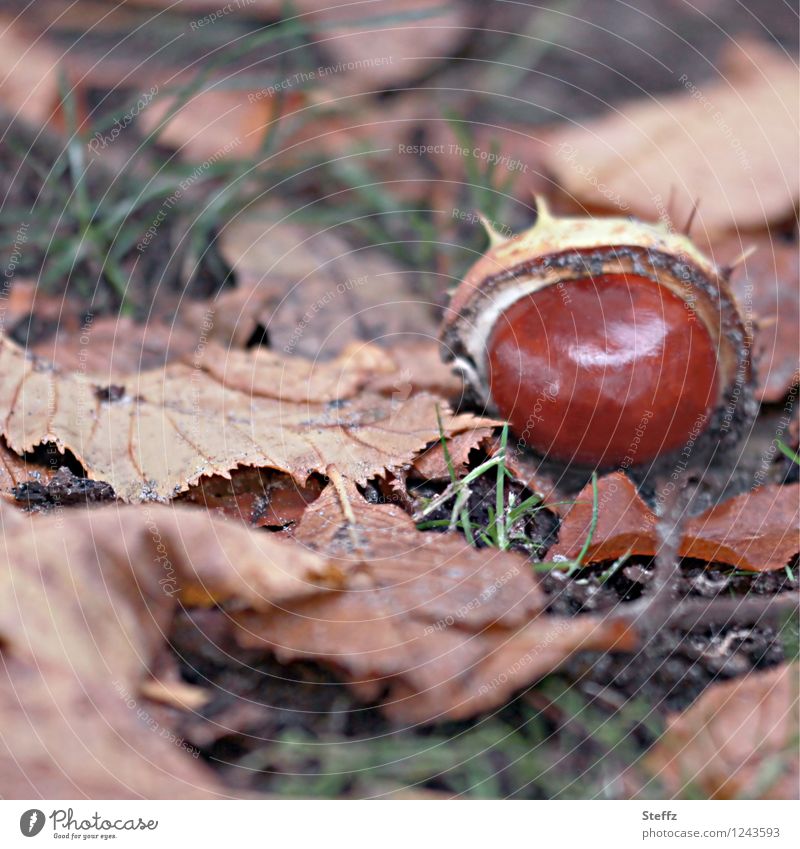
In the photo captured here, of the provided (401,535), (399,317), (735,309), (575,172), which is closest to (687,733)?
(401,535)

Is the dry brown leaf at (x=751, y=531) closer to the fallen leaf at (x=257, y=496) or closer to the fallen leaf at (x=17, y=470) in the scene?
the fallen leaf at (x=257, y=496)

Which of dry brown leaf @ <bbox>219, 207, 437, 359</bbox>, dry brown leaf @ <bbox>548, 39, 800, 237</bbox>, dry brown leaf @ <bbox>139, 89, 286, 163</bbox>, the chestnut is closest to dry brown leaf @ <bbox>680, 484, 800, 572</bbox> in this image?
the chestnut

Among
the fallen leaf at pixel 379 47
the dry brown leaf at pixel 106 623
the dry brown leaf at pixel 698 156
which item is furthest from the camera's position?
the fallen leaf at pixel 379 47

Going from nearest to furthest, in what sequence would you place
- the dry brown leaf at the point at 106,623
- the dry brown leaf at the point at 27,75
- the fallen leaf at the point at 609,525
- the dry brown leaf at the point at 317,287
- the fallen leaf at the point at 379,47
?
the dry brown leaf at the point at 106,623, the fallen leaf at the point at 609,525, the dry brown leaf at the point at 317,287, the dry brown leaf at the point at 27,75, the fallen leaf at the point at 379,47

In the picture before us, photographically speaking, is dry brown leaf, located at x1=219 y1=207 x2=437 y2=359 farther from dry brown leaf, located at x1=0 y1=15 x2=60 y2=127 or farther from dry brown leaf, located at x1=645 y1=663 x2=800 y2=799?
dry brown leaf, located at x1=645 y1=663 x2=800 y2=799

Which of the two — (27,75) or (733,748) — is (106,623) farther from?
(27,75)
